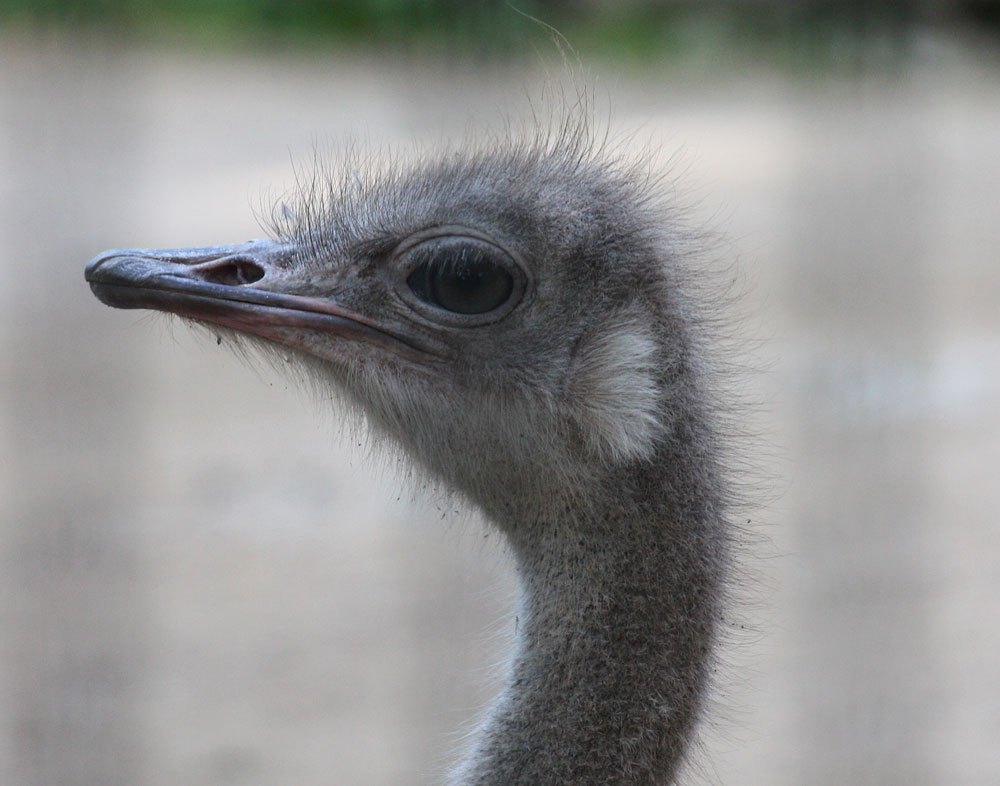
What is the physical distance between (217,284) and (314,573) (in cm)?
312

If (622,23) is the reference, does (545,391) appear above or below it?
below

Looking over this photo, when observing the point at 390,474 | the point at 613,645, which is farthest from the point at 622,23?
the point at 613,645

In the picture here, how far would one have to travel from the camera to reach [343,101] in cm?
1011

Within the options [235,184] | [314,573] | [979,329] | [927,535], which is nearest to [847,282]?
[979,329]

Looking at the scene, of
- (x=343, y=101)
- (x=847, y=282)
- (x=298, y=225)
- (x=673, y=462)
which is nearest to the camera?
(x=673, y=462)

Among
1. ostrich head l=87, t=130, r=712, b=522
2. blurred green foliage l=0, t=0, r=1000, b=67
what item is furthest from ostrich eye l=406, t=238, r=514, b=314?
blurred green foliage l=0, t=0, r=1000, b=67

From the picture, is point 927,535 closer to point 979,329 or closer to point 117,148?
point 979,329

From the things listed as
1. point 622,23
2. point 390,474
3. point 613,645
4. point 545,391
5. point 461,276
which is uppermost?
point 622,23

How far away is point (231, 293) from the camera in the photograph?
7.13 feet

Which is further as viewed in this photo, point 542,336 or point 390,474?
point 390,474

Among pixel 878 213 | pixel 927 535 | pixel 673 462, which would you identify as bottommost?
pixel 673 462

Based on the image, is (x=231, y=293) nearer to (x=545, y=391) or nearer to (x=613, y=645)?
(x=545, y=391)

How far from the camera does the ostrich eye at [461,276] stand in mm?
2193

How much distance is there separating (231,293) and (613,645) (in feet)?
2.38
